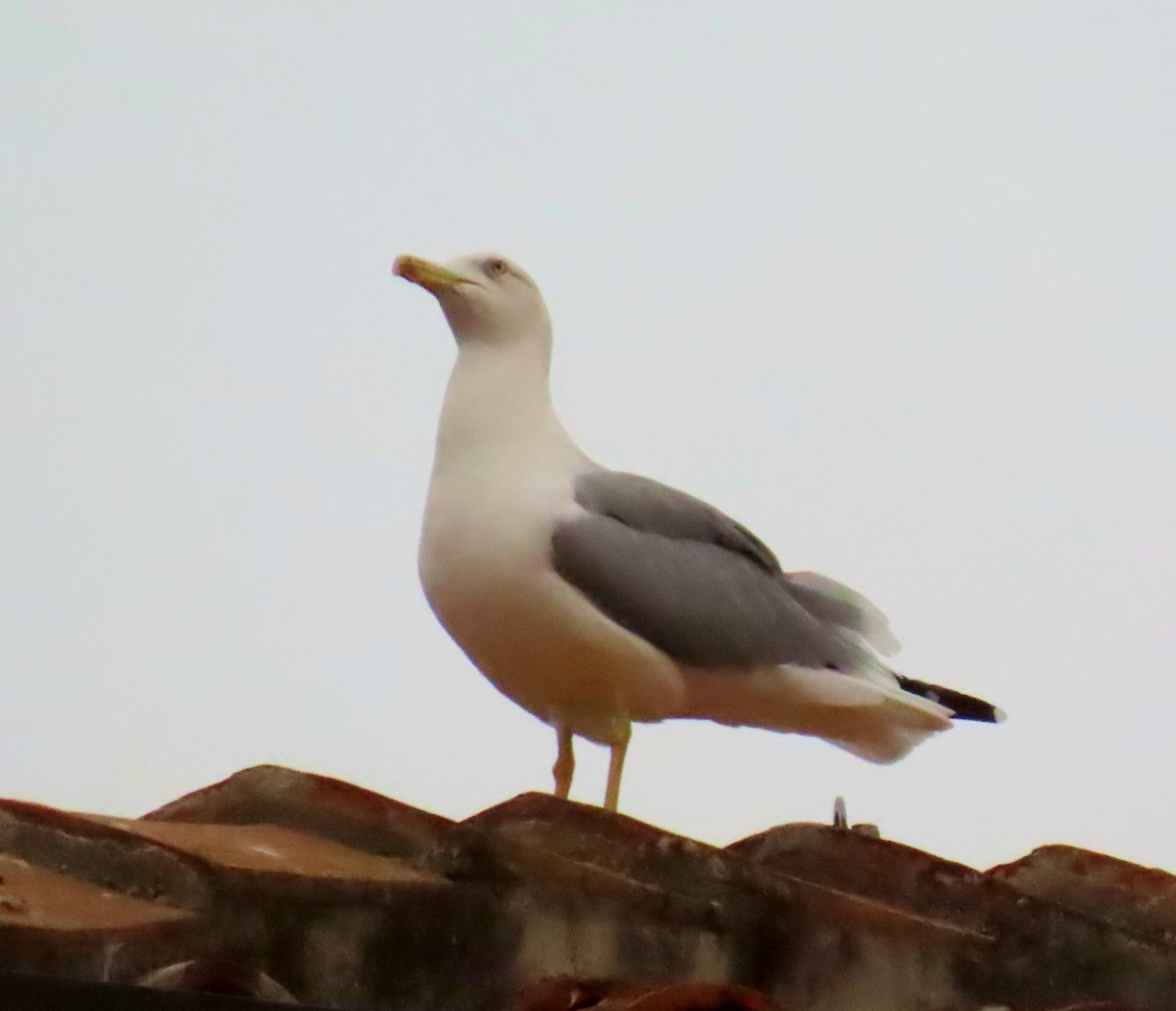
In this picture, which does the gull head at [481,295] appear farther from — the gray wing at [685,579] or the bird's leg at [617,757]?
the bird's leg at [617,757]

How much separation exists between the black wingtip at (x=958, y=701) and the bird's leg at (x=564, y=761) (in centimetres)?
78

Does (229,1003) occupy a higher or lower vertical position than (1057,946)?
lower

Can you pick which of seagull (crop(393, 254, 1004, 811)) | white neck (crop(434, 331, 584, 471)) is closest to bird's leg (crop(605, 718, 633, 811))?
seagull (crop(393, 254, 1004, 811))

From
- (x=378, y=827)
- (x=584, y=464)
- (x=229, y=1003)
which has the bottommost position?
(x=229, y=1003)

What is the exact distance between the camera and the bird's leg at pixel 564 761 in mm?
3766

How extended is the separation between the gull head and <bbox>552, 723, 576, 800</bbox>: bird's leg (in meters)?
0.78

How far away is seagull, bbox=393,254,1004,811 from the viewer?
11.9ft

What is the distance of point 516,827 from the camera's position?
274cm

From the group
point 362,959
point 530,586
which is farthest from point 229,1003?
point 530,586

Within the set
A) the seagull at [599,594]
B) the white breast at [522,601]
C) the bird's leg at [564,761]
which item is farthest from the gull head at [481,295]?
the bird's leg at [564,761]

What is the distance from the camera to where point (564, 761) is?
12.4 ft

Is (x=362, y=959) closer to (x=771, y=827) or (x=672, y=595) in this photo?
(x=771, y=827)

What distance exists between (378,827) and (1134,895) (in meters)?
1.27

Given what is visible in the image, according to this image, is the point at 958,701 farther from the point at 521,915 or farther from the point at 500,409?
the point at 521,915
